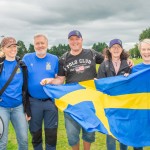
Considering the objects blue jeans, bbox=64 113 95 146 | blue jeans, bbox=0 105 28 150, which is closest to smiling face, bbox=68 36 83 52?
blue jeans, bbox=64 113 95 146

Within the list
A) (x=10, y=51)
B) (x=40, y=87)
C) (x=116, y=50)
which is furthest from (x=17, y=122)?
(x=116, y=50)

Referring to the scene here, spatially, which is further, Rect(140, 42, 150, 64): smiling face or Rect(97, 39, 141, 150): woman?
Rect(97, 39, 141, 150): woman

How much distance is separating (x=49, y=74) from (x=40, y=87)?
1.04 ft

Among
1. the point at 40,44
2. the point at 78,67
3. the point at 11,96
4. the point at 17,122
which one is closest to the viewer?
the point at 11,96

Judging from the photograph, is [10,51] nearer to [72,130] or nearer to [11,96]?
[11,96]

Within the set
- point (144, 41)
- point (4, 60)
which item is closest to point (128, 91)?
point (144, 41)

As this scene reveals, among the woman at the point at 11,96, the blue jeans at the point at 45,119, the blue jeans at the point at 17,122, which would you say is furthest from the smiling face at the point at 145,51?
the blue jeans at the point at 17,122

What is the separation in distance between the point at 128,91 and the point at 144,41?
1.04 meters

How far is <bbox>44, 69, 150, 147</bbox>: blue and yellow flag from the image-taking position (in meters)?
6.26

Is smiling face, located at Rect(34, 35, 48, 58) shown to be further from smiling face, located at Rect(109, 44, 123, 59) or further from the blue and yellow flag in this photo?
smiling face, located at Rect(109, 44, 123, 59)

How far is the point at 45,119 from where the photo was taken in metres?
6.60

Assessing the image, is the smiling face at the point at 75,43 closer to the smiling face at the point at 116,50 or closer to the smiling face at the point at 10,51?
the smiling face at the point at 116,50

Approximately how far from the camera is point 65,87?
679 centimetres

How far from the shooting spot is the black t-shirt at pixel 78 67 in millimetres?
6590
